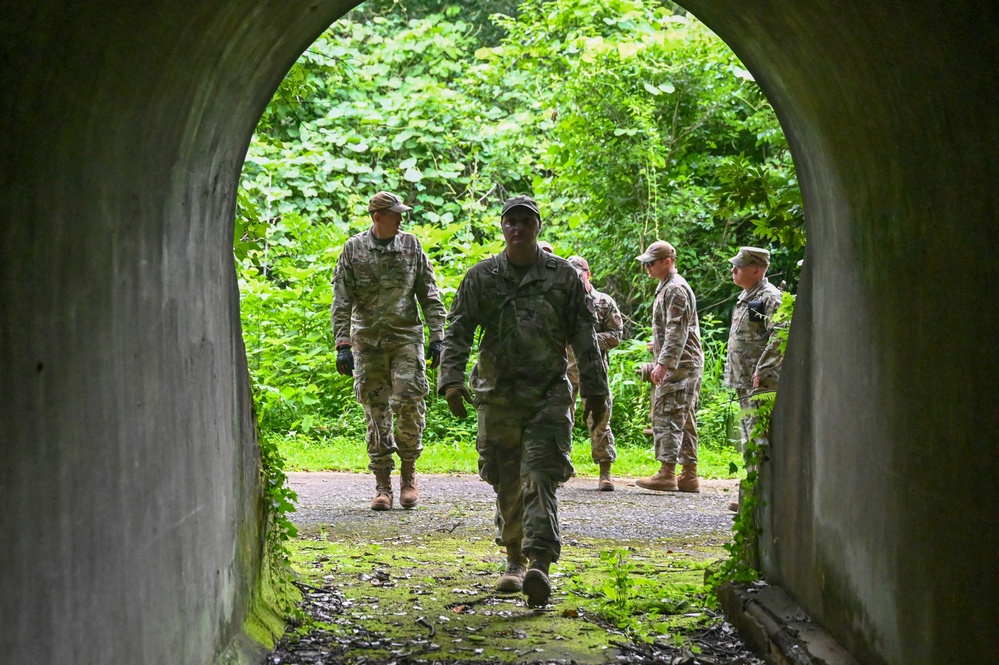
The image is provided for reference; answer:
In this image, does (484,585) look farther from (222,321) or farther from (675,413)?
(675,413)

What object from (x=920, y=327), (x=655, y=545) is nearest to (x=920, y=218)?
(x=920, y=327)

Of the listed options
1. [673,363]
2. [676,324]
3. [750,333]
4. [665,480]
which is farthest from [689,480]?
[750,333]

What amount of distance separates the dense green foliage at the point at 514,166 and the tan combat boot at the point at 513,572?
6.69 metres

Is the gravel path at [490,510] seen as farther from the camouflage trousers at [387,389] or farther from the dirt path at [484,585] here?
the camouflage trousers at [387,389]

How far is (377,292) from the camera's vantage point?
9.16m

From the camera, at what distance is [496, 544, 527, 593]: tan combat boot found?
6520 millimetres

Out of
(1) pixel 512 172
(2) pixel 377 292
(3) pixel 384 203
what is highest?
(1) pixel 512 172

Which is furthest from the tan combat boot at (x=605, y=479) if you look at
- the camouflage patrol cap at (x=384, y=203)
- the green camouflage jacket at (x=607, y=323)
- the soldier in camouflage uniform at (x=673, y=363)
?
the camouflage patrol cap at (x=384, y=203)

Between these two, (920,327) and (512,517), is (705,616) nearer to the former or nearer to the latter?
(512,517)

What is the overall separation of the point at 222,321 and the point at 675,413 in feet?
21.7

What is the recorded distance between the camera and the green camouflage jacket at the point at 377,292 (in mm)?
9133

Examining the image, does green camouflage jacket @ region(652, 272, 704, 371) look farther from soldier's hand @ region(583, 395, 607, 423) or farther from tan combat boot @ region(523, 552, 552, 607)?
tan combat boot @ region(523, 552, 552, 607)

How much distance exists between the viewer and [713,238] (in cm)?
1680

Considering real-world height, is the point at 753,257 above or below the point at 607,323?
above
